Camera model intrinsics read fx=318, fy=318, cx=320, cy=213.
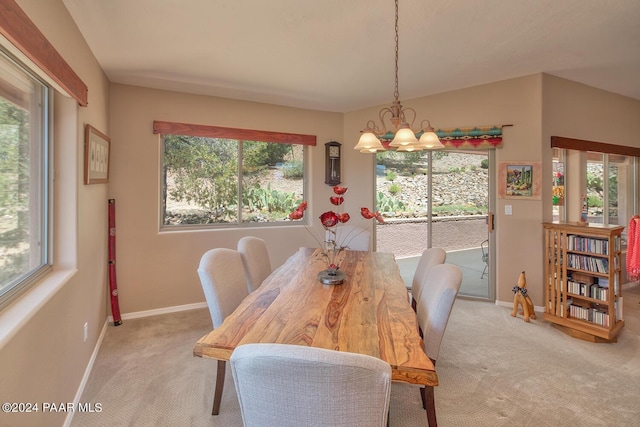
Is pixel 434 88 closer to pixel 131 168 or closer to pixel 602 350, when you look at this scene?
pixel 602 350

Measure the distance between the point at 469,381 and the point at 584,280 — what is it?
1.75 meters

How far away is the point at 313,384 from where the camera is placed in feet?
2.96

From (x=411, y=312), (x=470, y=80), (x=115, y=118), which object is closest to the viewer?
(x=411, y=312)

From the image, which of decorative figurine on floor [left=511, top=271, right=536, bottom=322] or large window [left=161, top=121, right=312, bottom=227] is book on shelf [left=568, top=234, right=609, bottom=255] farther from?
large window [left=161, top=121, right=312, bottom=227]

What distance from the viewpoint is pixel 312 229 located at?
443cm

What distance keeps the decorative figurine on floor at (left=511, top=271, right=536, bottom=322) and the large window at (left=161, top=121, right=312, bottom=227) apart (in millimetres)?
2786

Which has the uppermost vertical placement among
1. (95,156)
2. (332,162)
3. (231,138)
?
(231,138)

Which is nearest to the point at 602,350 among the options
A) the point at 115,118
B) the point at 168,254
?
the point at 168,254

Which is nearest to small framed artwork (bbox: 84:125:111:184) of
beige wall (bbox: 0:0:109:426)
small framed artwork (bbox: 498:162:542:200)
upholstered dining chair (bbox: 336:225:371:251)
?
beige wall (bbox: 0:0:109:426)

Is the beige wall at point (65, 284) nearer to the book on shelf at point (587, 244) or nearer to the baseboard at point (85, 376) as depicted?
the baseboard at point (85, 376)

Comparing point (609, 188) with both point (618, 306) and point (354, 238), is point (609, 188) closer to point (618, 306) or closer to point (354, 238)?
point (618, 306)

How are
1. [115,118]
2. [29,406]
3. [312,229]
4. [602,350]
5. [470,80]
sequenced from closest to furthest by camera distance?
1. [29,406]
2. [602,350]
3. [115,118]
4. [470,80]
5. [312,229]

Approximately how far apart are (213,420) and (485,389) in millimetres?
1773

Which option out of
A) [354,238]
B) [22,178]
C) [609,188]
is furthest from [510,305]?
[22,178]
